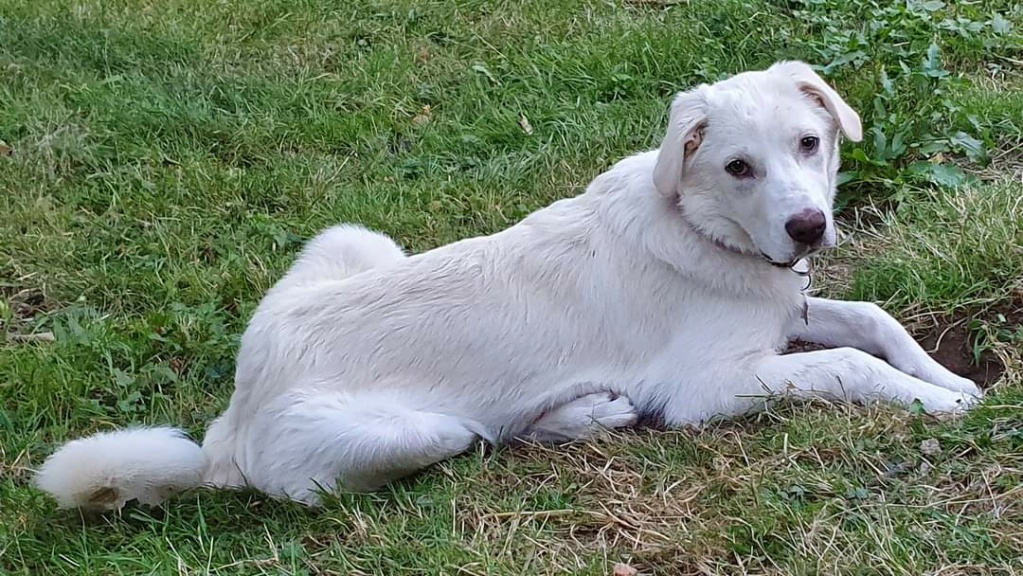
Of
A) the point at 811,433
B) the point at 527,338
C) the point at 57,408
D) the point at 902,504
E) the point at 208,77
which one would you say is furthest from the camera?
the point at 208,77

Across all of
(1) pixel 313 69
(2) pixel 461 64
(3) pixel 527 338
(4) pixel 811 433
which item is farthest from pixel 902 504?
(1) pixel 313 69

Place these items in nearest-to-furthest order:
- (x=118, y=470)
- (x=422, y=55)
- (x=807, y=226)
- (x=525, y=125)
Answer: (x=807, y=226), (x=118, y=470), (x=525, y=125), (x=422, y=55)

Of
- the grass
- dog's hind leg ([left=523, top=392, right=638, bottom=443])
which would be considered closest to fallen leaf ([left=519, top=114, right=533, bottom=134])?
the grass

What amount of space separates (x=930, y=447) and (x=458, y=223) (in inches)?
109

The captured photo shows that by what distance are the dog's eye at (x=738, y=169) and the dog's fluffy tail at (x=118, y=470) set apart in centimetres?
205

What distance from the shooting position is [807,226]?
3.54m

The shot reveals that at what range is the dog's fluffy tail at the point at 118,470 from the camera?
3734 millimetres

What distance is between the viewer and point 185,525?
148 inches

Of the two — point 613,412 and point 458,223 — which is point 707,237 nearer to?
point 613,412

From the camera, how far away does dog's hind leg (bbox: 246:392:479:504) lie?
3730 millimetres

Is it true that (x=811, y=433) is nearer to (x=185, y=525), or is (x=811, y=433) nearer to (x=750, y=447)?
(x=750, y=447)

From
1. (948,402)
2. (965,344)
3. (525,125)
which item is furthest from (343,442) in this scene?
(525,125)

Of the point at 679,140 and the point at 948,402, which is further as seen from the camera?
the point at 679,140

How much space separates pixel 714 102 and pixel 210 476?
84.5 inches
